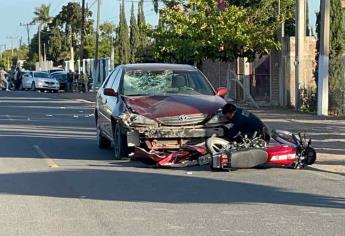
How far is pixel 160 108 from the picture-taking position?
12672 mm

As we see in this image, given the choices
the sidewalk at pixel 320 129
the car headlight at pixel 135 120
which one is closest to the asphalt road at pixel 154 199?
the car headlight at pixel 135 120

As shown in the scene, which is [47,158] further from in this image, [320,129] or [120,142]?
[320,129]

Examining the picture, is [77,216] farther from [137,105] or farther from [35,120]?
[35,120]

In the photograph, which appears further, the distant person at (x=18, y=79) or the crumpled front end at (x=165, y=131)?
the distant person at (x=18, y=79)

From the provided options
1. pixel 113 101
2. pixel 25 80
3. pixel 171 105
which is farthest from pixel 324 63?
pixel 25 80

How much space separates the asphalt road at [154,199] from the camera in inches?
312

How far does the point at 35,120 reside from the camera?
24.0 m

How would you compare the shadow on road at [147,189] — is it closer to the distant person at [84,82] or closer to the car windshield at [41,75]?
the distant person at [84,82]

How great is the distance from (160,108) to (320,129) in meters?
7.64

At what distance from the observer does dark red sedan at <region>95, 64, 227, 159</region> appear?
12.5 meters

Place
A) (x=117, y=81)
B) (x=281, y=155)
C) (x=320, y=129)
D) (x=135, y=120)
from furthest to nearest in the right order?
(x=320, y=129) → (x=117, y=81) → (x=135, y=120) → (x=281, y=155)

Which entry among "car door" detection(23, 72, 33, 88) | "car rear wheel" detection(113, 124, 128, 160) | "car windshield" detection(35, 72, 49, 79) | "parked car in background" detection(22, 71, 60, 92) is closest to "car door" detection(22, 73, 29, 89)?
"car door" detection(23, 72, 33, 88)

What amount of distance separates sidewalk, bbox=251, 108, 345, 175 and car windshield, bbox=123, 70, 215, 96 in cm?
260

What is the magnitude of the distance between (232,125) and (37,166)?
351 cm
